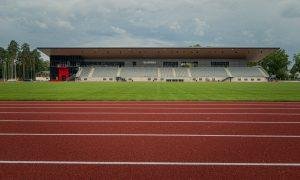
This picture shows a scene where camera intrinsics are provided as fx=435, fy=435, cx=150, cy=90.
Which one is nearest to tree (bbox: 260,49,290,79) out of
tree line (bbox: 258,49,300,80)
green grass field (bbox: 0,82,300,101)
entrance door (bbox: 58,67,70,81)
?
tree line (bbox: 258,49,300,80)

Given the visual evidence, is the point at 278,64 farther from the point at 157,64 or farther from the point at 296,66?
the point at 157,64

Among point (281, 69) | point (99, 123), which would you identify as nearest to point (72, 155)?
point (99, 123)

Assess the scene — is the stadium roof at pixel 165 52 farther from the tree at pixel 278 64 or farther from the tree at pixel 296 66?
the tree at pixel 296 66

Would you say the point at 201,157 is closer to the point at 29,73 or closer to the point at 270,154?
the point at 270,154

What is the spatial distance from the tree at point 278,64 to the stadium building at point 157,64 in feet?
87.5

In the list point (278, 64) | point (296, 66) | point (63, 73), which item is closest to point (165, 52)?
point (63, 73)

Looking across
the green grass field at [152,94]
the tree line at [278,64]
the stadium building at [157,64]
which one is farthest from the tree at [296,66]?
the green grass field at [152,94]

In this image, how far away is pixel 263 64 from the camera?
12681 centimetres

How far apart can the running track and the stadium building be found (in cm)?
7630

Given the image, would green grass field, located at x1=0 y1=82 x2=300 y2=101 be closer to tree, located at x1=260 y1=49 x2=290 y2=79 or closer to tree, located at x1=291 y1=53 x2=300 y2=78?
tree, located at x1=260 y1=49 x2=290 y2=79

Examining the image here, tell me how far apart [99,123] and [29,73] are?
435 ft

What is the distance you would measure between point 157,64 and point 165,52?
993 centimetres

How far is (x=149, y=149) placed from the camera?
7.34 m

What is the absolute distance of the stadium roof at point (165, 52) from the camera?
87.1 metres
